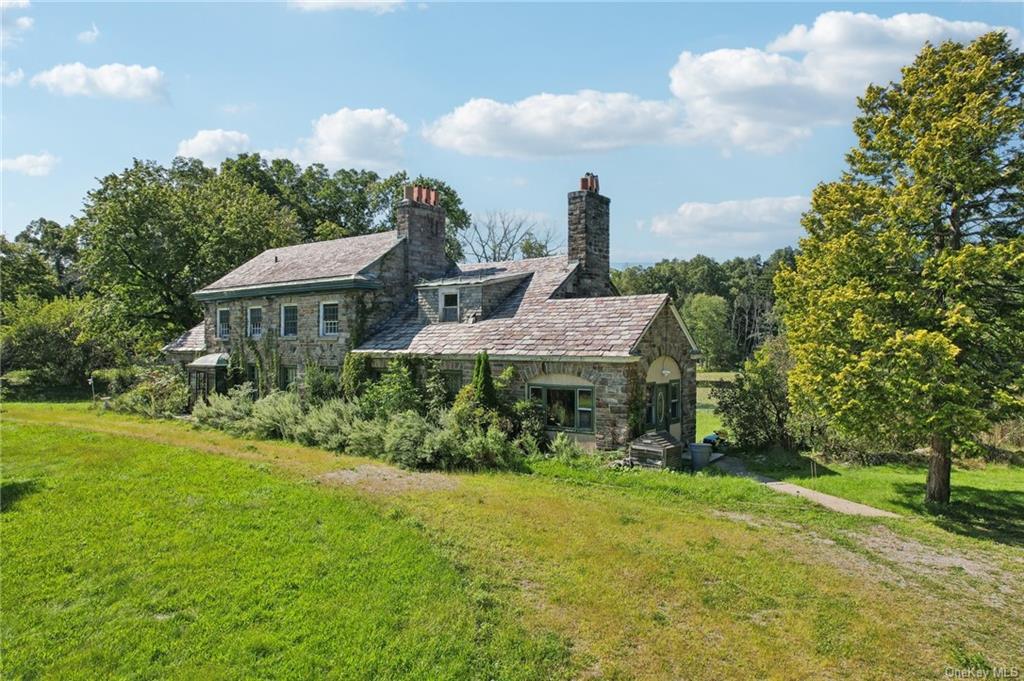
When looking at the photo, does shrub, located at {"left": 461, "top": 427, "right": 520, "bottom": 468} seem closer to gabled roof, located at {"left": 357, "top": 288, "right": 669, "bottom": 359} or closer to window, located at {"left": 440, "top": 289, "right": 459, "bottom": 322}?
gabled roof, located at {"left": 357, "top": 288, "right": 669, "bottom": 359}

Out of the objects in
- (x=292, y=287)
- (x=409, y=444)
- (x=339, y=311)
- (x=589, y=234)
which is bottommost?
(x=409, y=444)

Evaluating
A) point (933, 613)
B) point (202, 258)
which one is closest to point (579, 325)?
point (933, 613)

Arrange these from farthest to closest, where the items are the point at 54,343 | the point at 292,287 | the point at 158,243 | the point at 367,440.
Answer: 1. the point at 54,343
2. the point at 158,243
3. the point at 292,287
4. the point at 367,440

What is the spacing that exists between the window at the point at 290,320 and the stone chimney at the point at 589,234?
11.4m

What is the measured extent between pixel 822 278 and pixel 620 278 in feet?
183

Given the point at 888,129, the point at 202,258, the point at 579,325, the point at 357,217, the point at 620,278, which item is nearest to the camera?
the point at 888,129

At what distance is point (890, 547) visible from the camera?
10.1m

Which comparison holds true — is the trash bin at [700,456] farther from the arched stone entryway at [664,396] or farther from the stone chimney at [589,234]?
the stone chimney at [589,234]

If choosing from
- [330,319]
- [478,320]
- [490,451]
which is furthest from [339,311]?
[490,451]

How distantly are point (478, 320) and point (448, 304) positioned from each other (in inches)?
68.0

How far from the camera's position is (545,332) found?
712 inches

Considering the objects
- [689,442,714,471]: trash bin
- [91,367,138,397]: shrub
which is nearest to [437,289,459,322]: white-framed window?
[689,442,714,471]: trash bin

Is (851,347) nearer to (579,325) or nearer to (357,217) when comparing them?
(579,325)

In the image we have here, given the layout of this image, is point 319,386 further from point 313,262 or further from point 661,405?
point 661,405
